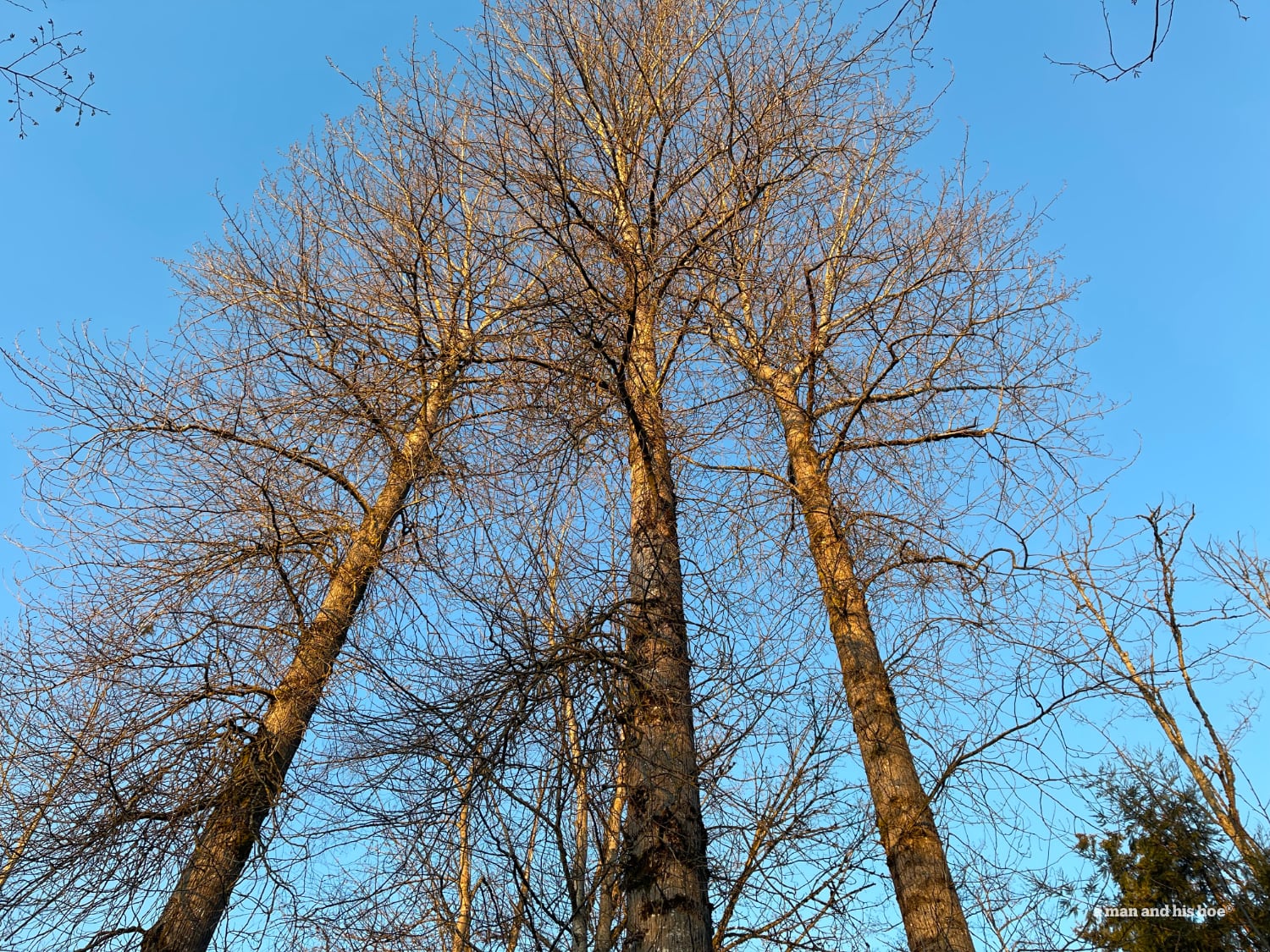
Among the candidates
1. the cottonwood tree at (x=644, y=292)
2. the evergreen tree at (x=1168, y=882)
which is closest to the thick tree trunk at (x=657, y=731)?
the cottonwood tree at (x=644, y=292)

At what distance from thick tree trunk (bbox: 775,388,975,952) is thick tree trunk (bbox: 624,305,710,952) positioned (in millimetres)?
1245

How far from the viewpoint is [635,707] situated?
3.24m

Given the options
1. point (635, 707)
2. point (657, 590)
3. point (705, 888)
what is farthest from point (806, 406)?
point (705, 888)

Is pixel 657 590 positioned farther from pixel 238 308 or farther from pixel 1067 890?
pixel 238 308

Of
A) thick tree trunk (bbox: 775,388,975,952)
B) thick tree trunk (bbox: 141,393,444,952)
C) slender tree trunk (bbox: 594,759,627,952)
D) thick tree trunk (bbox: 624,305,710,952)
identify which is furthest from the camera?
thick tree trunk (bbox: 141,393,444,952)

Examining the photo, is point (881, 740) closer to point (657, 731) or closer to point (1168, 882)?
point (657, 731)

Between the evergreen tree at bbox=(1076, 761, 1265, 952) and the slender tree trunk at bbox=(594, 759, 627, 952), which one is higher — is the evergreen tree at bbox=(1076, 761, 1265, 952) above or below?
above

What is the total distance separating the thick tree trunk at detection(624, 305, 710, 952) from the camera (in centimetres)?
276

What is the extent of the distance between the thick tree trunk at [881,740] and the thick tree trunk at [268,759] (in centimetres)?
241

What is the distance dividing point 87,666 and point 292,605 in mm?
1091

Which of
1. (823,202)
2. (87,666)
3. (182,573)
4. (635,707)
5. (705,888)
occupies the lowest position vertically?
(705,888)

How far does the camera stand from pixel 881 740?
4.06 meters

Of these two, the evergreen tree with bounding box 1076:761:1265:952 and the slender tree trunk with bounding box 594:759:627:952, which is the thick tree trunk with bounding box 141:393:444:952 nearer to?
the slender tree trunk with bounding box 594:759:627:952

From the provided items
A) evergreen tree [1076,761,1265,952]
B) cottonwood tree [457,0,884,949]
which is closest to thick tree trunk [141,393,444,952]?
cottonwood tree [457,0,884,949]
